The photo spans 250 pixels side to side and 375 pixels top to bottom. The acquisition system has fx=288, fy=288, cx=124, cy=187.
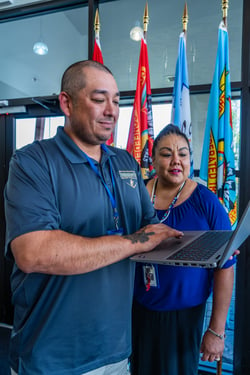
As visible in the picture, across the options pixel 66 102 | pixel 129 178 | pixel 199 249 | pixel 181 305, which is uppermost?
pixel 66 102

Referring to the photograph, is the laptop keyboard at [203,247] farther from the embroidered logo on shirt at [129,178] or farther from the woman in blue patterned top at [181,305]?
the embroidered logo on shirt at [129,178]

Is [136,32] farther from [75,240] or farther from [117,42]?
[75,240]

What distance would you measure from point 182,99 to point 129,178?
1.17m

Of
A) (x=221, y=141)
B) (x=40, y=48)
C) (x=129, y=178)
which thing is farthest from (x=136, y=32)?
(x=129, y=178)

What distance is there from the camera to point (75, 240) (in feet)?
2.63

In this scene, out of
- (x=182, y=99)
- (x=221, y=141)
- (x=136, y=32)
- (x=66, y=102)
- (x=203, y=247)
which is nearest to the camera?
(x=203, y=247)

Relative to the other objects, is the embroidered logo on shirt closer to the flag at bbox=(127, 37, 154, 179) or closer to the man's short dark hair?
the man's short dark hair

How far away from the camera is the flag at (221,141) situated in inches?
73.2

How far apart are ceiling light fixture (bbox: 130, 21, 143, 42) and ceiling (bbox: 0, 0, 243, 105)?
0.12 feet

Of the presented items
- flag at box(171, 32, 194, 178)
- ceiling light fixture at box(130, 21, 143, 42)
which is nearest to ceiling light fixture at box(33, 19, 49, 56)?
ceiling light fixture at box(130, 21, 143, 42)

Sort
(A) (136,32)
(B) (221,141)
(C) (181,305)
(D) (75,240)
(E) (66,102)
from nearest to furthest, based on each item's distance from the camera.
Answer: (D) (75,240), (E) (66,102), (C) (181,305), (B) (221,141), (A) (136,32)

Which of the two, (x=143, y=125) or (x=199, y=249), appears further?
(x=143, y=125)

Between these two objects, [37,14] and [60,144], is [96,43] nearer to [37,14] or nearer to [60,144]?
[37,14]

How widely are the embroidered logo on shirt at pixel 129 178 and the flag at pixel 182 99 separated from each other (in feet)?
3.30
